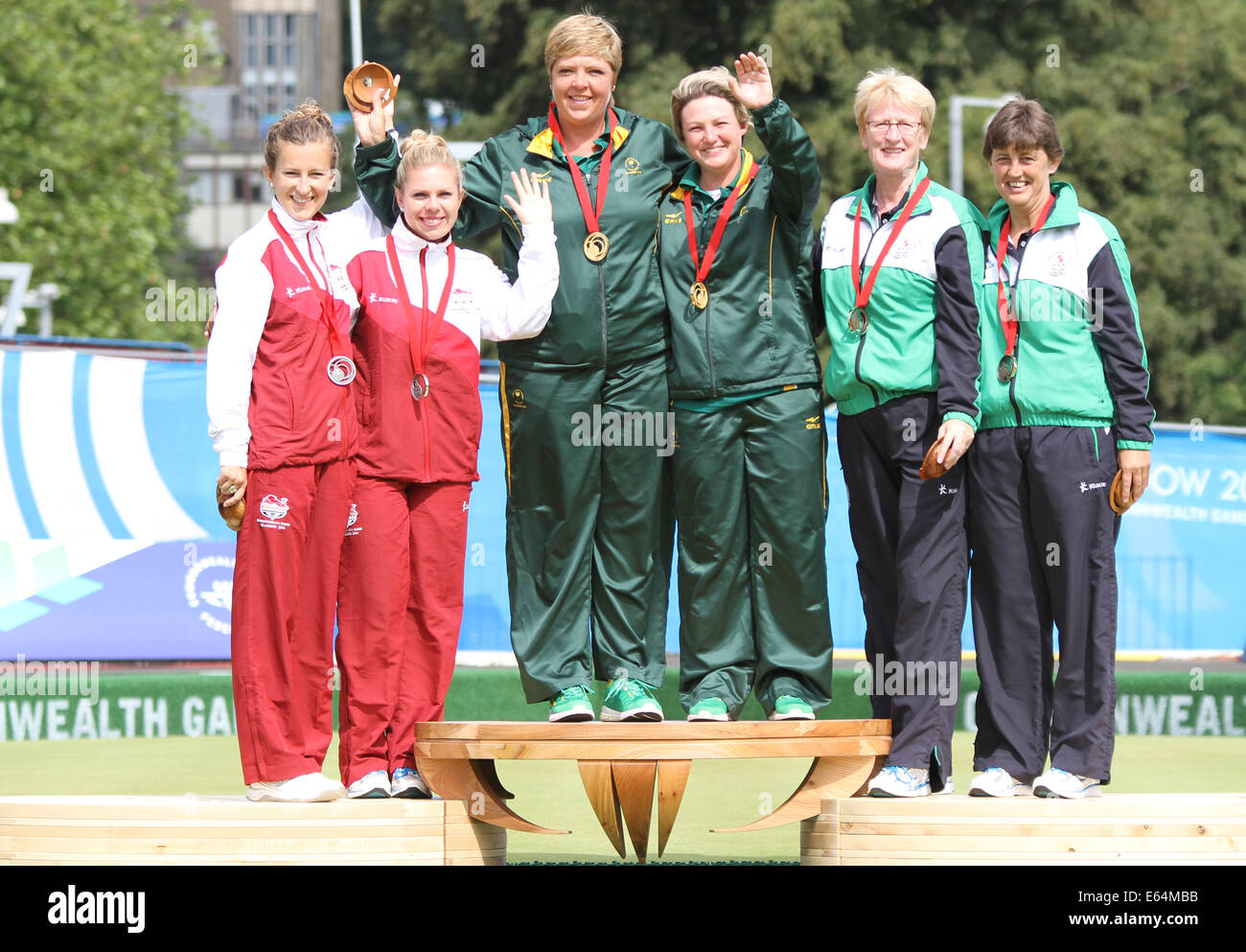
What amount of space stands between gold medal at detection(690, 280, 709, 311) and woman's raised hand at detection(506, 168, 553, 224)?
1.78 feet

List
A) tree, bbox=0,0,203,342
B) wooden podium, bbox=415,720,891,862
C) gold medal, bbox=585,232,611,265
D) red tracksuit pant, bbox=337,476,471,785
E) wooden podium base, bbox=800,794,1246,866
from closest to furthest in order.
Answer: wooden podium base, bbox=800,794,1246,866 < wooden podium, bbox=415,720,891,862 < red tracksuit pant, bbox=337,476,471,785 < gold medal, bbox=585,232,611,265 < tree, bbox=0,0,203,342

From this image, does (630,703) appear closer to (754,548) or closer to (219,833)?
(754,548)

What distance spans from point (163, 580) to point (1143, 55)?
2026 cm

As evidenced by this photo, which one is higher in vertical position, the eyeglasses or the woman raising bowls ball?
the eyeglasses

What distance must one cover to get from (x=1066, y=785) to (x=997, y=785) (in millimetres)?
221

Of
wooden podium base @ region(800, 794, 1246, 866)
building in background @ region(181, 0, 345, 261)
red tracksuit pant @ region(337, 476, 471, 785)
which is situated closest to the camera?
wooden podium base @ region(800, 794, 1246, 866)

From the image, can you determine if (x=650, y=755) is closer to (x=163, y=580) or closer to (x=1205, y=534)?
(x=163, y=580)

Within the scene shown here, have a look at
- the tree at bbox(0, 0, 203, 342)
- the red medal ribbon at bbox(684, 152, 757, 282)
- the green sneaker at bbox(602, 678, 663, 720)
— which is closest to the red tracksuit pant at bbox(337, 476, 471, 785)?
the green sneaker at bbox(602, 678, 663, 720)

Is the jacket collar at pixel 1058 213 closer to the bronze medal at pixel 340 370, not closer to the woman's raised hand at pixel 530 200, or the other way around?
the woman's raised hand at pixel 530 200

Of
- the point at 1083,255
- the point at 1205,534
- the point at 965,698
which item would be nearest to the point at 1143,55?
the point at 1205,534

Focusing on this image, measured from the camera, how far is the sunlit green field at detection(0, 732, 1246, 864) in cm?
705

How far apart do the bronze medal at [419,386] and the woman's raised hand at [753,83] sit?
1393 millimetres

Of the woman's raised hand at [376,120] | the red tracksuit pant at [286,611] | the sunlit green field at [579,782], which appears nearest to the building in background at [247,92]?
the sunlit green field at [579,782]

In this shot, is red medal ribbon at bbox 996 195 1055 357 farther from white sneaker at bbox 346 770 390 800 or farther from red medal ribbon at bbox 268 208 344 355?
white sneaker at bbox 346 770 390 800
